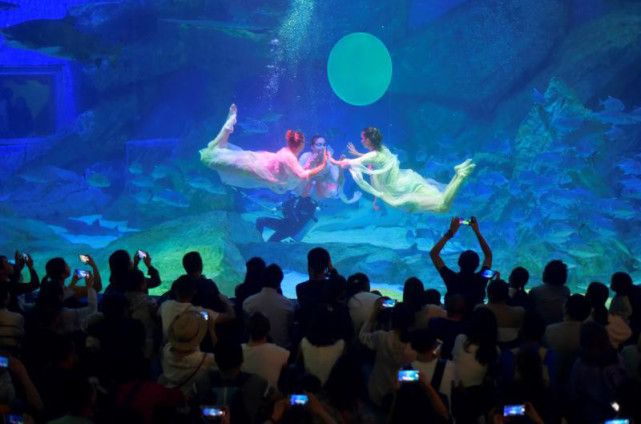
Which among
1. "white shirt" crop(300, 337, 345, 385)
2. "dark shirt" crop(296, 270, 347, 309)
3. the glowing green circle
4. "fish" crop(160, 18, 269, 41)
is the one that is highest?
the glowing green circle

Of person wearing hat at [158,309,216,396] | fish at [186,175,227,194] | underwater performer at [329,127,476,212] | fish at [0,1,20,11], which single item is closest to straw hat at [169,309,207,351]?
person wearing hat at [158,309,216,396]

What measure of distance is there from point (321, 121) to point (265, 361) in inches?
670

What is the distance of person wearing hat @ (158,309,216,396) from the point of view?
3764 mm

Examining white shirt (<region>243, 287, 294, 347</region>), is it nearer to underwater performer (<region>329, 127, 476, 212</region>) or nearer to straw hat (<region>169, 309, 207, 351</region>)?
straw hat (<region>169, 309, 207, 351</region>)

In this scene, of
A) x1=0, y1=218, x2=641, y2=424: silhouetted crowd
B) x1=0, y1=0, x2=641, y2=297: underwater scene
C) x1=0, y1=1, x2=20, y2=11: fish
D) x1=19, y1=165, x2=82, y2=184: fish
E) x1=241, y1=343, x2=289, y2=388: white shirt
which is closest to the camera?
x1=0, y1=218, x2=641, y2=424: silhouetted crowd

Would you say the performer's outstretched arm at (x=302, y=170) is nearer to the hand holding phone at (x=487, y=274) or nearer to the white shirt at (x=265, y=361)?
the hand holding phone at (x=487, y=274)

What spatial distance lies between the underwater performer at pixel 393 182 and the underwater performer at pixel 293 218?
184 centimetres

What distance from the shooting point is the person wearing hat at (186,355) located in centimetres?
376

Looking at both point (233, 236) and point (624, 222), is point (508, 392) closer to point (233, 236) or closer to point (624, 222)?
point (233, 236)

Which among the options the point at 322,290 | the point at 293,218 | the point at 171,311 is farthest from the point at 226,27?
the point at 171,311

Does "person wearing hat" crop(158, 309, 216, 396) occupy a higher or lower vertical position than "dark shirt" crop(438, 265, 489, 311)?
lower

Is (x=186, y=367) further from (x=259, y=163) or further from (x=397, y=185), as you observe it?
(x=397, y=185)

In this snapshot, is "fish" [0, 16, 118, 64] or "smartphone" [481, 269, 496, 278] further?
"fish" [0, 16, 118, 64]

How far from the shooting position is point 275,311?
4.96 metres
